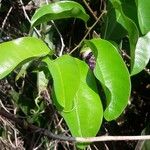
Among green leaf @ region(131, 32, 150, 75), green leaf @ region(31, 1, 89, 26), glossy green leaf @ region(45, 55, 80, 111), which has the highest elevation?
green leaf @ region(31, 1, 89, 26)

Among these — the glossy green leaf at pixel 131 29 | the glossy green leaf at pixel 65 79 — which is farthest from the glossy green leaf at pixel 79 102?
the glossy green leaf at pixel 131 29

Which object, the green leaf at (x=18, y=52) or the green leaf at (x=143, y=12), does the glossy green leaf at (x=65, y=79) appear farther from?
the green leaf at (x=143, y=12)

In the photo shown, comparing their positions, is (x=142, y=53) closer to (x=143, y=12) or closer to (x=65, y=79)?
(x=143, y=12)

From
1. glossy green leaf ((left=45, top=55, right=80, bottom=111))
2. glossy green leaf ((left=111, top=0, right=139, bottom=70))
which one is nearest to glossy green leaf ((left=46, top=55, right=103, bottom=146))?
glossy green leaf ((left=45, top=55, right=80, bottom=111))

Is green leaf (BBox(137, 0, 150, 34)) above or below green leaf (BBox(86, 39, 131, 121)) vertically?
above

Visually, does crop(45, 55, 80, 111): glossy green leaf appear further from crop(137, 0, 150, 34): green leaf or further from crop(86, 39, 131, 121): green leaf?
crop(137, 0, 150, 34): green leaf

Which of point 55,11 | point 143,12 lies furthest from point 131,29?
point 55,11
